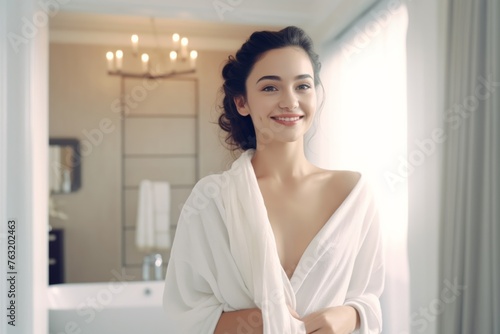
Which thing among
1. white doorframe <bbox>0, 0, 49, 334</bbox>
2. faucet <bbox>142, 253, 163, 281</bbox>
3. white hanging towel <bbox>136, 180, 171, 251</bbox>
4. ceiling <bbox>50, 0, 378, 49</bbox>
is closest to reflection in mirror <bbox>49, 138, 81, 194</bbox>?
white hanging towel <bbox>136, 180, 171, 251</bbox>

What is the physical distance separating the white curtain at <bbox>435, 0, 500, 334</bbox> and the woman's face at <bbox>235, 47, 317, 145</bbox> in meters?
0.67

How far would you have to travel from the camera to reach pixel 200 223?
3.83ft

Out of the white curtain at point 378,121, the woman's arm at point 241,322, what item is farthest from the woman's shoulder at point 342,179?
the white curtain at point 378,121

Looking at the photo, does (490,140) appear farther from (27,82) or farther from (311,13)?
(27,82)

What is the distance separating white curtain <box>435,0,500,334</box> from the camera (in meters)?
1.46

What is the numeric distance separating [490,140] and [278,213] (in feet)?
2.48

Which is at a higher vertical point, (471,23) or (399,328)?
(471,23)

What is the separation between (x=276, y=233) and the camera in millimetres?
1181

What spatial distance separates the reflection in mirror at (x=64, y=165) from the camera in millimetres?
4391

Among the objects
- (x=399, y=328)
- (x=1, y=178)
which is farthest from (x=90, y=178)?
(x=399, y=328)

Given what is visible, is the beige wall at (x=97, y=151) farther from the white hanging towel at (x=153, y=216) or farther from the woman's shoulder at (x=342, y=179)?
the woman's shoulder at (x=342, y=179)

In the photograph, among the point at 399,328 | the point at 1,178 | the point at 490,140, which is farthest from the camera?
the point at 399,328

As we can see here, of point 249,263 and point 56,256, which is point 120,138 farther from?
point 249,263

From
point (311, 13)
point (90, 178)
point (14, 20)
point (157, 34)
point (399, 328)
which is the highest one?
point (157, 34)
